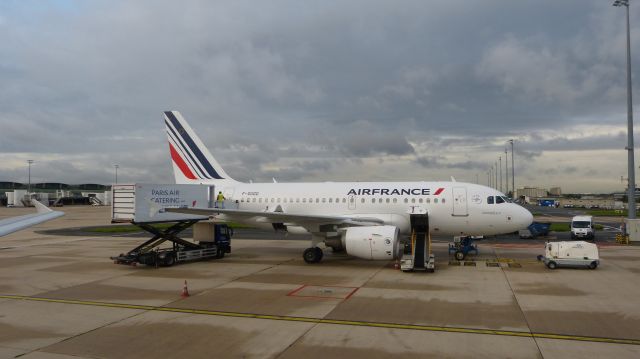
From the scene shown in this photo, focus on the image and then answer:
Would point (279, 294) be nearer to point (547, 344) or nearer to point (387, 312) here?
point (387, 312)

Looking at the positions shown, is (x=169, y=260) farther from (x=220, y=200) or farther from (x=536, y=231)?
(x=536, y=231)

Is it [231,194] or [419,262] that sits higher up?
[231,194]

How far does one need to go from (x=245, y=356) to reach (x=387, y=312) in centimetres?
466

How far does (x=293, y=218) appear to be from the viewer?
2102cm

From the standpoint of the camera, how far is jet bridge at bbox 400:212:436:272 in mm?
19078

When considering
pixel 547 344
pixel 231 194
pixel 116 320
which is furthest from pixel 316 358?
pixel 231 194

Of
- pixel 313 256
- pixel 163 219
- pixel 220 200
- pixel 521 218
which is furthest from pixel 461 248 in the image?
pixel 163 219

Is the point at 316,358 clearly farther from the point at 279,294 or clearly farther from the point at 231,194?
the point at 231,194

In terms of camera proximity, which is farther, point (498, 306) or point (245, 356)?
point (498, 306)

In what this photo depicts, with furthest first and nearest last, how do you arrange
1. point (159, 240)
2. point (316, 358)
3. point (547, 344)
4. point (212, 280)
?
point (159, 240) → point (212, 280) → point (547, 344) → point (316, 358)

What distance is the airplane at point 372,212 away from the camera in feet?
65.7

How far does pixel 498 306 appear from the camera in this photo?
42.9 ft

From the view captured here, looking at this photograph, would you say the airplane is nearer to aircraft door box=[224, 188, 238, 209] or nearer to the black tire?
aircraft door box=[224, 188, 238, 209]

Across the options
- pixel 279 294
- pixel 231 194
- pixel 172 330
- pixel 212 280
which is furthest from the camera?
pixel 231 194
